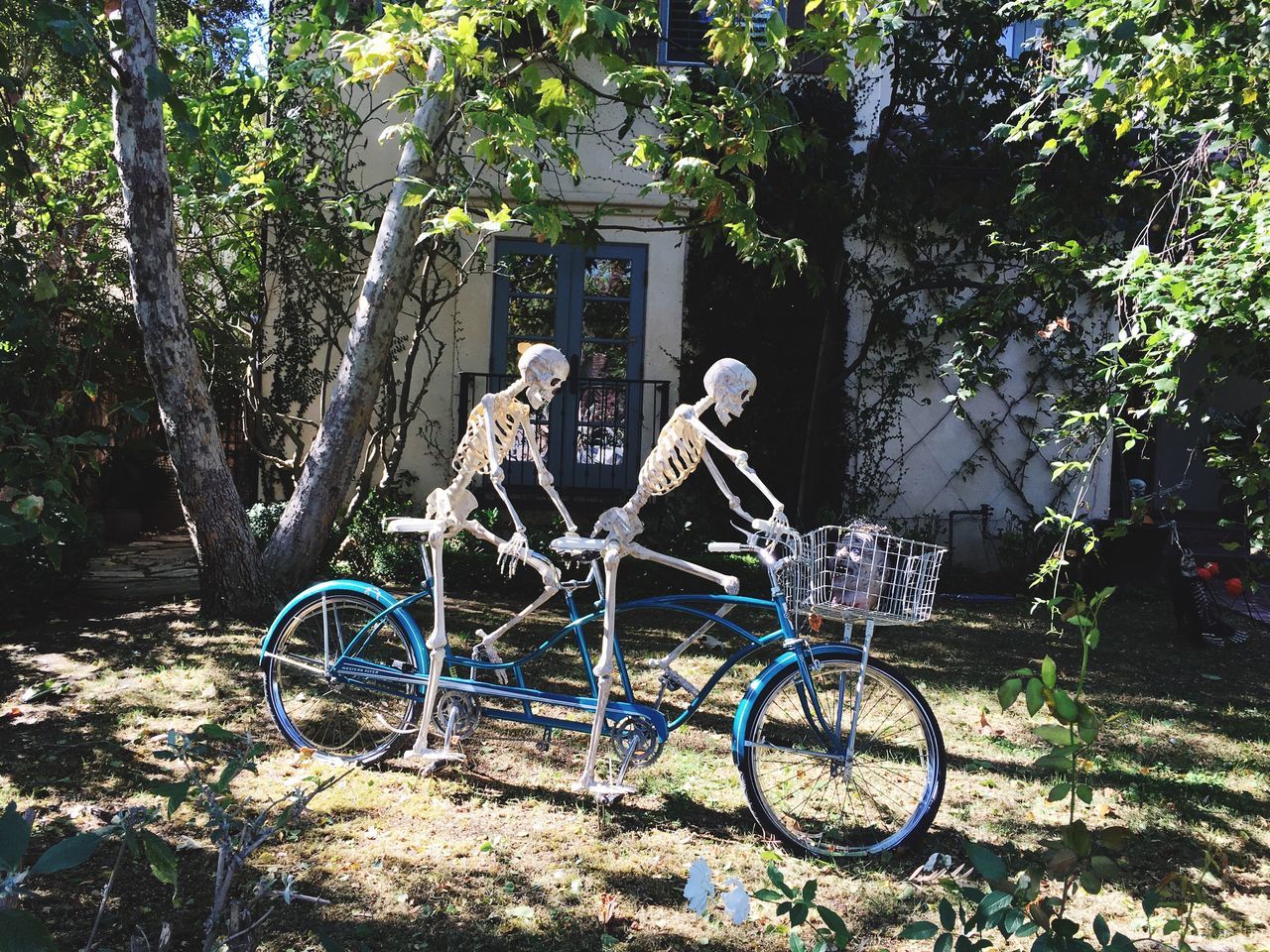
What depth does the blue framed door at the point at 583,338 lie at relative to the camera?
937 centimetres

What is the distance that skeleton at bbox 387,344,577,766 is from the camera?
11.8 feet

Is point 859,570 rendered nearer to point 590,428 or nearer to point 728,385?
point 728,385

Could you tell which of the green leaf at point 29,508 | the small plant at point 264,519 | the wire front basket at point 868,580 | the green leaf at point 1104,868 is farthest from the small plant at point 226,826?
the small plant at point 264,519

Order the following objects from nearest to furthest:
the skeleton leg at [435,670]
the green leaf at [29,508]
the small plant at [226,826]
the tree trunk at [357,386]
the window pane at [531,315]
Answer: the small plant at [226,826] < the green leaf at [29,508] < the skeleton leg at [435,670] < the tree trunk at [357,386] < the window pane at [531,315]

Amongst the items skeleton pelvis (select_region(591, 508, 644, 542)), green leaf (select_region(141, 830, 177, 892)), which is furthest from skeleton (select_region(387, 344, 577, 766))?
green leaf (select_region(141, 830, 177, 892))

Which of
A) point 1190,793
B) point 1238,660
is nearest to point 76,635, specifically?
point 1190,793

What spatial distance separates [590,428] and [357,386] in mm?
3315

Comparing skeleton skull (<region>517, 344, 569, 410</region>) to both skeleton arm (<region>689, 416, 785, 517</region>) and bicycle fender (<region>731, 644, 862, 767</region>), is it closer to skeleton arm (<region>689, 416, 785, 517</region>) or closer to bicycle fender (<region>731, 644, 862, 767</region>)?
skeleton arm (<region>689, 416, 785, 517</region>)

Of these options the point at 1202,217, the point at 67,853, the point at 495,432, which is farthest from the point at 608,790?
the point at 1202,217

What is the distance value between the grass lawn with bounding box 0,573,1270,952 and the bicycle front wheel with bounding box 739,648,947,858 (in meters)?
0.14

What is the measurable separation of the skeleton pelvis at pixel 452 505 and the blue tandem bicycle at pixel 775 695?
251 mm

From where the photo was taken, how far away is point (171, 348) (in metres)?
5.88

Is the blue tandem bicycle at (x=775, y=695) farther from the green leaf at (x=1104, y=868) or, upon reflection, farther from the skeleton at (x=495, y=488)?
the green leaf at (x=1104, y=868)

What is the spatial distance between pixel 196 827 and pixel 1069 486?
8.71 m
